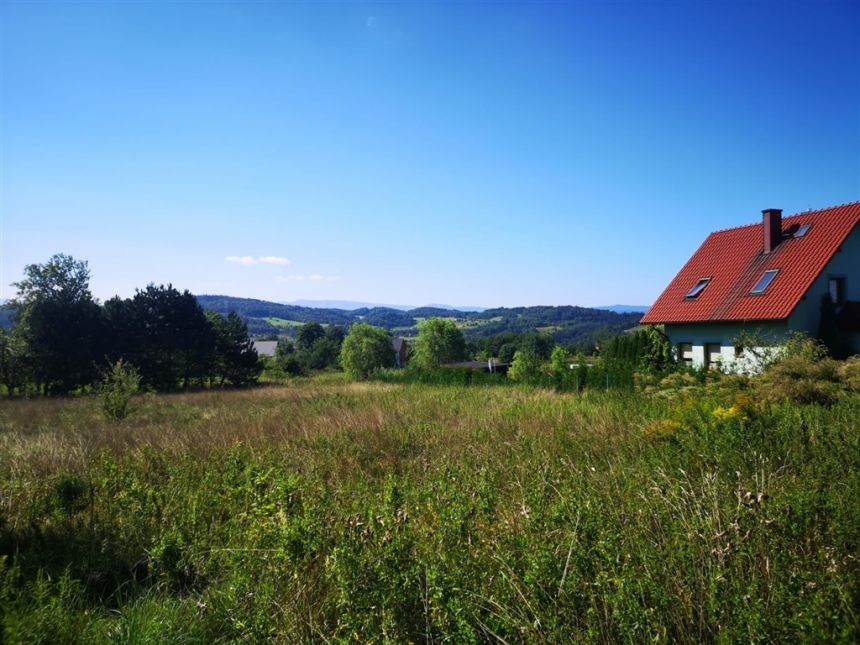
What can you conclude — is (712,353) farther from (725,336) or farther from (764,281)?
(764,281)

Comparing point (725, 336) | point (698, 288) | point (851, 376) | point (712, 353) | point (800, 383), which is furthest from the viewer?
point (698, 288)

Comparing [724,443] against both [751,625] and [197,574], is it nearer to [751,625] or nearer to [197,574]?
[751,625]

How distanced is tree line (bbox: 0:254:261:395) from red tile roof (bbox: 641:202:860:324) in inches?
1248

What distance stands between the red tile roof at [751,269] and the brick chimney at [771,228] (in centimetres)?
26

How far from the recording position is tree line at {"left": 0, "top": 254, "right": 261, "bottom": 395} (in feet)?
108

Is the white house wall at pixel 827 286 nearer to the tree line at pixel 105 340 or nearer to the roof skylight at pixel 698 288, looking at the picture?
the roof skylight at pixel 698 288

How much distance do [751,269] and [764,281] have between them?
4.73 ft

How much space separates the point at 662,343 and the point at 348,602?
27.3m

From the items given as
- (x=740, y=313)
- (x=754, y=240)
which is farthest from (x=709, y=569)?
(x=754, y=240)

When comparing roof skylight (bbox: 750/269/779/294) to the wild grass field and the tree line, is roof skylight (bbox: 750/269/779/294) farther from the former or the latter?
the tree line

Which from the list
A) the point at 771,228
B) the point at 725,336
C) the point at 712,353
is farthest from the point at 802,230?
the point at 712,353

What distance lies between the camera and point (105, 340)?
35219mm

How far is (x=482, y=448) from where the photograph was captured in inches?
264

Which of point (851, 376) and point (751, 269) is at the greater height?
point (751, 269)
